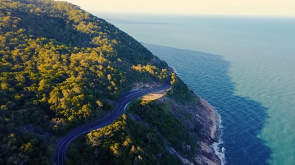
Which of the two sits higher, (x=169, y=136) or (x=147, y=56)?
(x=147, y=56)

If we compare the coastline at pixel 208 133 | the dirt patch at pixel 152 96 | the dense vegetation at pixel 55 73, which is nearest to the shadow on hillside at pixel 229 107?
the coastline at pixel 208 133

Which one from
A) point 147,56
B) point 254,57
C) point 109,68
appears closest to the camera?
point 109,68

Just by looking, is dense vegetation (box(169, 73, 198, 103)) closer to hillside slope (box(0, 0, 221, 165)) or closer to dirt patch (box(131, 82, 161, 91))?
hillside slope (box(0, 0, 221, 165))

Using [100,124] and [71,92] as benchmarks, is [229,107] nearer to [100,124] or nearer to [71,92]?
[100,124]

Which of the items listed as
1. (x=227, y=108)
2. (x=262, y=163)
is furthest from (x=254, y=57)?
(x=262, y=163)

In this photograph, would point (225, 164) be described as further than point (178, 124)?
No

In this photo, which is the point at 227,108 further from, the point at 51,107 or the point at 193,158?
the point at 51,107

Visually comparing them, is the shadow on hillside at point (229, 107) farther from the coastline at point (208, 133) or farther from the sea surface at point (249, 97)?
the coastline at point (208, 133)
